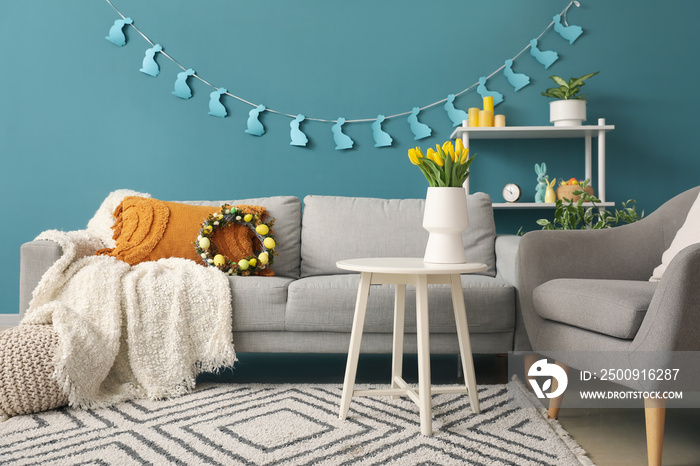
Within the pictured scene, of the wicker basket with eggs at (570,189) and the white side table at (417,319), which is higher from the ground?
the wicker basket with eggs at (570,189)

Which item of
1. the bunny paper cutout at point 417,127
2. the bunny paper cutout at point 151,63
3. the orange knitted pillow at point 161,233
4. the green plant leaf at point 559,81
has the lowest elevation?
the orange knitted pillow at point 161,233

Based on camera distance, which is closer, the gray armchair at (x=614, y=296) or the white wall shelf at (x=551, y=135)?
the gray armchair at (x=614, y=296)

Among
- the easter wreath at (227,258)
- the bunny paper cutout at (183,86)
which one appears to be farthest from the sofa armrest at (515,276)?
the bunny paper cutout at (183,86)

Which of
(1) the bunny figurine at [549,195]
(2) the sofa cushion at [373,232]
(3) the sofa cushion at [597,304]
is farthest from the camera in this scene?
(1) the bunny figurine at [549,195]

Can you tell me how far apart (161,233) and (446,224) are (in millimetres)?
1263

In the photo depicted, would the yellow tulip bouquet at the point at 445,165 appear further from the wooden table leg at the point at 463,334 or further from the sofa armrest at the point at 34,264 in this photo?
the sofa armrest at the point at 34,264

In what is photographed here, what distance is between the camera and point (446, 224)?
69.3 inches

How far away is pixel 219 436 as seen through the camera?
5.33 ft

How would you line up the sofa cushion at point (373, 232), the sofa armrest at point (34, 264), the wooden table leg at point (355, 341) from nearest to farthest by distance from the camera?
the wooden table leg at point (355, 341)
the sofa armrest at point (34, 264)
the sofa cushion at point (373, 232)

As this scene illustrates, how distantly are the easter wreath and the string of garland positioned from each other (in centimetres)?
80

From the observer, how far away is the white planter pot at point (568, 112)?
2.95 m

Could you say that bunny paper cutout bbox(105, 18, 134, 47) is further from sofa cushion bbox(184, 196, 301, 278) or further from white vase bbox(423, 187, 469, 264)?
white vase bbox(423, 187, 469, 264)

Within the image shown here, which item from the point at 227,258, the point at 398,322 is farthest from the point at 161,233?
the point at 398,322

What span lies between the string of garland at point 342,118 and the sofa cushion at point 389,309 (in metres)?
1.25
